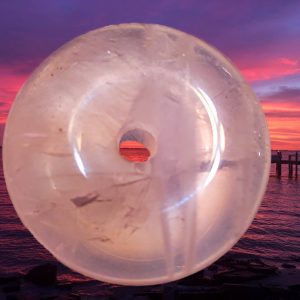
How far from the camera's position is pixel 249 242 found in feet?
43.8

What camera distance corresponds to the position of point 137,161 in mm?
2309

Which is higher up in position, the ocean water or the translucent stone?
the translucent stone

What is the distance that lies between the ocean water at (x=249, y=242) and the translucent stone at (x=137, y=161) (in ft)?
22.3

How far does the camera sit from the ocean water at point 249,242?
1045 centimetres

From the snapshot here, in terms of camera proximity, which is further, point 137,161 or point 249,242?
point 249,242

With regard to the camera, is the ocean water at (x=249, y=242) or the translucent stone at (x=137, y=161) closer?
the translucent stone at (x=137, y=161)

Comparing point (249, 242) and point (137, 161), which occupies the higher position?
point (137, 161)

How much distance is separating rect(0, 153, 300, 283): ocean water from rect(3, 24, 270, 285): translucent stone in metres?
6.81

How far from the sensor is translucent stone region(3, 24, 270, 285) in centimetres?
227

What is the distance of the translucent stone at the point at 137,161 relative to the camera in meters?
2.27

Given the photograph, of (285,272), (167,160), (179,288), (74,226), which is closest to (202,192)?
(167,160)

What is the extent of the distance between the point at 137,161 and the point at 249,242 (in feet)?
38.7

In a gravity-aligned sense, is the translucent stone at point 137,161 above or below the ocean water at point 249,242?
above

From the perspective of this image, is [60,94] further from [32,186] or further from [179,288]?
[179,288]
